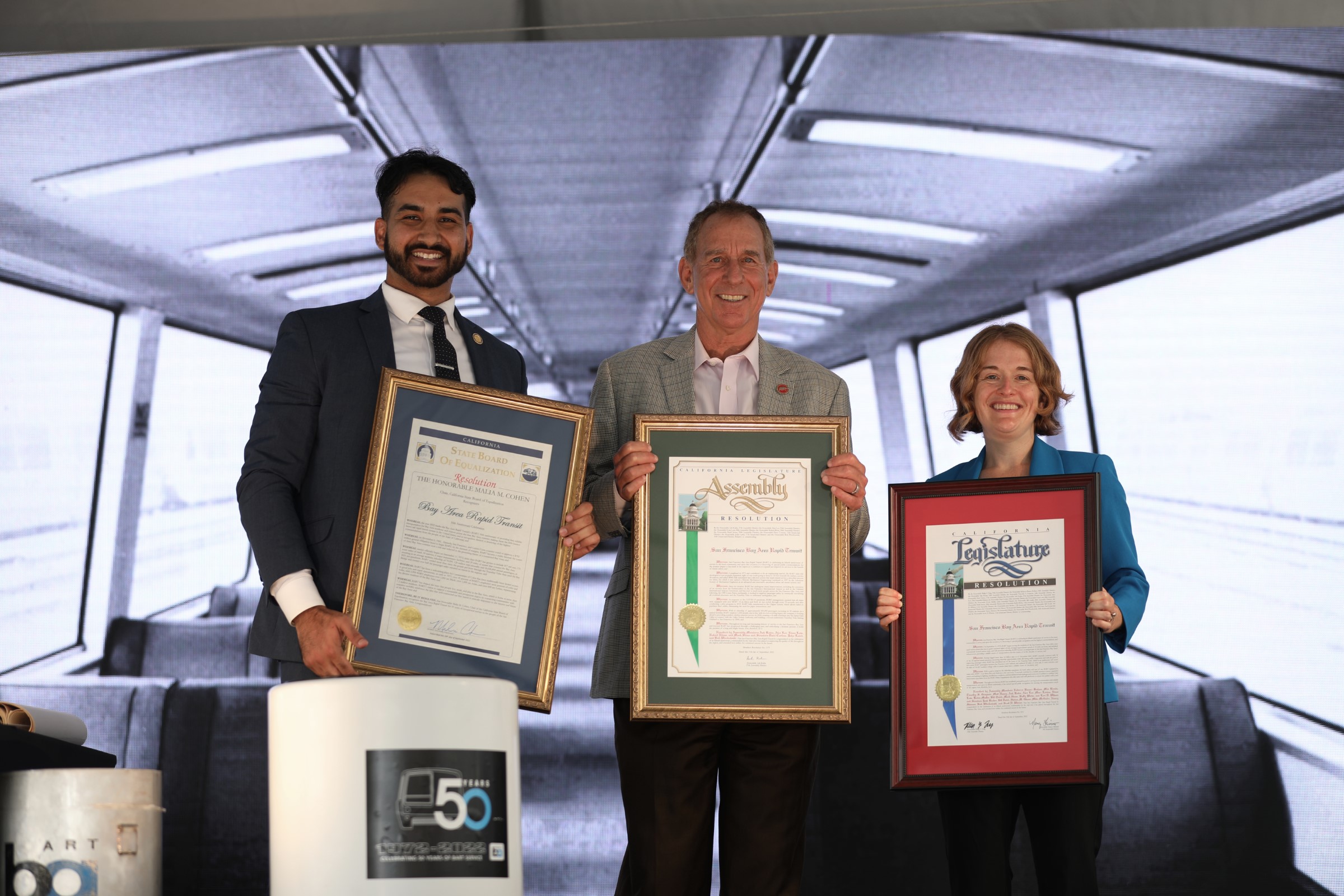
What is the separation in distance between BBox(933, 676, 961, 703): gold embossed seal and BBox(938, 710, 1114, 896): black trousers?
0.20m

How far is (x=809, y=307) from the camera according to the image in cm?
430

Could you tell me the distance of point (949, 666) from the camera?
243 cm

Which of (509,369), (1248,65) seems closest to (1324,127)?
(1248,65)

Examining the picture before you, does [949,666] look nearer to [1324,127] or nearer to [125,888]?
[125,888]

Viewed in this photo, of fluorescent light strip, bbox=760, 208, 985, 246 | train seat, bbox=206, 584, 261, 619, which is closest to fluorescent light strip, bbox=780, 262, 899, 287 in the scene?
fluorescent light strip, bbox=760, 208, 985, 246

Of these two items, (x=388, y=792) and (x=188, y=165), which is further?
(x=188, y=165)

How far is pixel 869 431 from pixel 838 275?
2.04ft

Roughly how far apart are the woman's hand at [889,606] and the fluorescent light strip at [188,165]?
272 cm

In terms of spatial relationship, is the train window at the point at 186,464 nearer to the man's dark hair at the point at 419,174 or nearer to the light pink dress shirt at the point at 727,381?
the man's dark hair at the point at 419,174

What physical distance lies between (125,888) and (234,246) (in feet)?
9.62

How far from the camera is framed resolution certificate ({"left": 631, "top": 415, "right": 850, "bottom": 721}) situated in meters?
2.27

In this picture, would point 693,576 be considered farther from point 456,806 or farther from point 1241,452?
point 1241,452

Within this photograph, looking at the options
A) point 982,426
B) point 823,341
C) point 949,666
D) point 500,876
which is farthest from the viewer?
point 823,341

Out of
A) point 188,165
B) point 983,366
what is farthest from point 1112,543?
point 188,165
